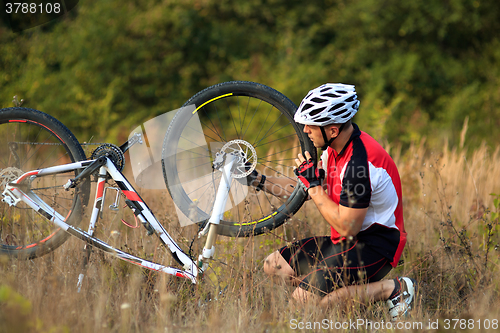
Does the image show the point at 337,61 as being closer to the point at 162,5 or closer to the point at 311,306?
the point at 162,5

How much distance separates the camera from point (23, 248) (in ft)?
9.46

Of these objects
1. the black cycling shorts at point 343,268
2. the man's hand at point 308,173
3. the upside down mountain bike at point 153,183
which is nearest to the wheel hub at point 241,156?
the upside down mountain bike at point 153,183

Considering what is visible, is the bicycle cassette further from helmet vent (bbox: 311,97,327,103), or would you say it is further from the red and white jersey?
the red and white jersey

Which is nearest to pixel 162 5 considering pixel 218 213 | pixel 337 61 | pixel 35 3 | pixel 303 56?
pixel 35 3

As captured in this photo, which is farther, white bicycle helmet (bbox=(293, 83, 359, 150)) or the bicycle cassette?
the bicycle cassette

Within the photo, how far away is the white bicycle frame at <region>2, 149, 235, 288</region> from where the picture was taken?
267 centimetres

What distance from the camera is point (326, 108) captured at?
8.45 feet

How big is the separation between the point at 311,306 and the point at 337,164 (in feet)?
3.22

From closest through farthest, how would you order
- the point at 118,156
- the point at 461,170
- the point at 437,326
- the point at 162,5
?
the point at 437,326, the point at 118,156, the point at 461,170, the point at 162,5

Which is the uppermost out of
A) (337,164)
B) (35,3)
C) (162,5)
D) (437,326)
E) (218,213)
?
(162,5)

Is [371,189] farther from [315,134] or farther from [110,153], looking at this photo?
[110,153]

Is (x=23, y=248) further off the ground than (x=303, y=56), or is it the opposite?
(x=303, y=56)

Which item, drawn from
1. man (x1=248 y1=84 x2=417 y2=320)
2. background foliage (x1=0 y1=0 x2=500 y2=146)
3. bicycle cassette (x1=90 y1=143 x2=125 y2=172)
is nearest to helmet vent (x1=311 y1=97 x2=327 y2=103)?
man (x1=248 y1=84 x2=417 y2=320)

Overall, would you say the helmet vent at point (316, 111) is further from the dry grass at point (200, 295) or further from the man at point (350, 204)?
the dry grass at point (200, 295)
